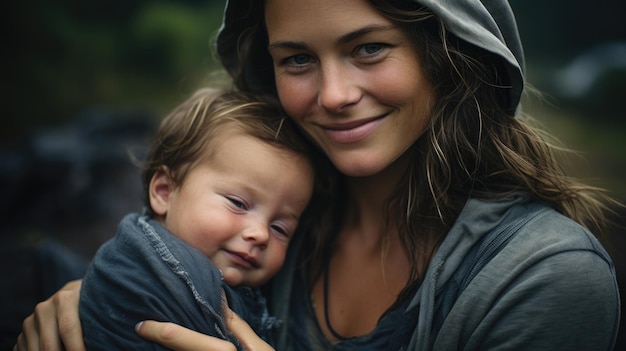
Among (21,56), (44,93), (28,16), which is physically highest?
(28,16)

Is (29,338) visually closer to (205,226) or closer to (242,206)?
(205,226)

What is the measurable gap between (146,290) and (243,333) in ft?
0.93

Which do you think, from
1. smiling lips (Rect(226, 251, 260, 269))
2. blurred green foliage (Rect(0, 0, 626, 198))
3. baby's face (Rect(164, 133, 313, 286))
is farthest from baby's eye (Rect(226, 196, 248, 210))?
blurred green foliage (Rect(0, 0, 626, 198))

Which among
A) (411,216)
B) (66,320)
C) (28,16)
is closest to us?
(66,320)

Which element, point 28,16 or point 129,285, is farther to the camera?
point 28,16

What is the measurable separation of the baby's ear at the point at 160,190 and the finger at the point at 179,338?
49 centimetres

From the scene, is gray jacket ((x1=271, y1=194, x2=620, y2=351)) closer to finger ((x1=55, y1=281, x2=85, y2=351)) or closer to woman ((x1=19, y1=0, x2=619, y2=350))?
woman ((x1=19, y1=0, x2=619, y2=350))

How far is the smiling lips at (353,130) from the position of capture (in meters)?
1.72

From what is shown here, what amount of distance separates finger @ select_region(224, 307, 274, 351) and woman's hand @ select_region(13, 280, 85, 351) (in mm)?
402

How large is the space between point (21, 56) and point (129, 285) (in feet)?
21.5

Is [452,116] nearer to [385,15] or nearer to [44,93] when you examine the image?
[385,15]

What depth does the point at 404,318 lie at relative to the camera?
169 cm

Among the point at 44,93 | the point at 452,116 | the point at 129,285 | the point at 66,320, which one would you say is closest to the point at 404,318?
the point at 452,116

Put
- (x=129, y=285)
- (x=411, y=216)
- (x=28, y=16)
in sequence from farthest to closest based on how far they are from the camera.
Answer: (x=28, y=16), (x=411, y=216), (x=129, y=285)
